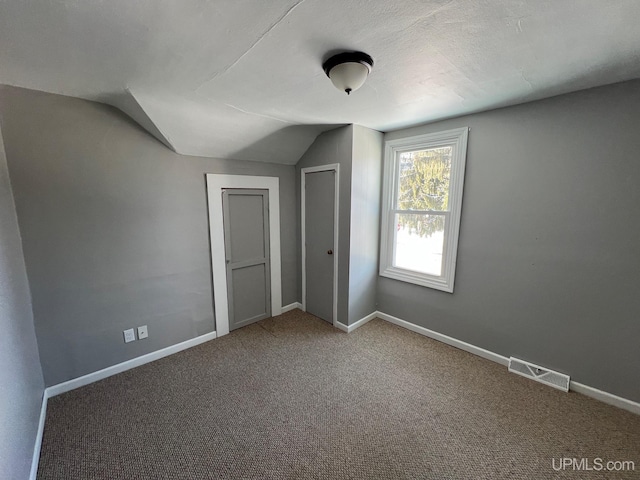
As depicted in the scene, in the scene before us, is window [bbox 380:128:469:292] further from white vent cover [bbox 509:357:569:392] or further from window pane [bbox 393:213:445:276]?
white vent cover [bbox 509:357:569:392]

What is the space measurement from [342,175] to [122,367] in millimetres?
2800

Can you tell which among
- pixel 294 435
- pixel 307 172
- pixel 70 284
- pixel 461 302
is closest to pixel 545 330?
pixel 461 302

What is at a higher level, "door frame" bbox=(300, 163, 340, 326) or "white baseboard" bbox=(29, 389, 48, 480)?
"door frame" bbox=(300, 163, 340, 326)

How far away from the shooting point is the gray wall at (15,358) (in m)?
1.16

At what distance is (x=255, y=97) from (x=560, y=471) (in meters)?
3.07

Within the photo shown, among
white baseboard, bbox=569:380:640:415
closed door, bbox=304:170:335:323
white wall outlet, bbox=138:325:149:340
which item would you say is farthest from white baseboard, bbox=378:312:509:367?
white wall outlet, bbox=138:325:149:340

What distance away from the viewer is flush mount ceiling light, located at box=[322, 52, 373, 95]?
1367 millimetres

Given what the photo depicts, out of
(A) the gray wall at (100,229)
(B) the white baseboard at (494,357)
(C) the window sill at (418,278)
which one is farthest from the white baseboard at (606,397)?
(A) the gray wall at (100,229)

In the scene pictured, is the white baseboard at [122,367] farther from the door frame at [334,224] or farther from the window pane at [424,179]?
the window pane at [424,179]

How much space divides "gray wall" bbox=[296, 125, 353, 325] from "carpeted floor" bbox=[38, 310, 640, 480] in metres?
0.69

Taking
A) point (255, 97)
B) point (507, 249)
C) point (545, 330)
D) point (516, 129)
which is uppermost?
point (255, 97)

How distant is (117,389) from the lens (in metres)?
2.10

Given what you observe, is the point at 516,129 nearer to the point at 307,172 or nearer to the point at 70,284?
the point at 307,172

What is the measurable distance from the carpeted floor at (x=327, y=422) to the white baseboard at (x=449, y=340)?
95 mm
